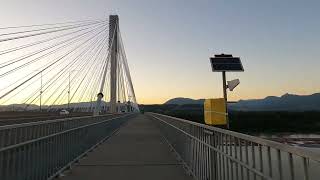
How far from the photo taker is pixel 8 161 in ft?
23.6

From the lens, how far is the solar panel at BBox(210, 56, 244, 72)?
10.9 metres

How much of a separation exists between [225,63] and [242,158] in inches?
204

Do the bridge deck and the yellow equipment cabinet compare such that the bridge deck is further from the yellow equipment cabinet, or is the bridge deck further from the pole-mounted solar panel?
the pole-mounted solar panel

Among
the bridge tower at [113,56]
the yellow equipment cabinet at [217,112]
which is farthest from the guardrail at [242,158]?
the bridge tower at [113,56]

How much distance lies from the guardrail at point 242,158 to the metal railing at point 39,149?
113 inches

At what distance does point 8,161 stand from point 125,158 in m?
6.54

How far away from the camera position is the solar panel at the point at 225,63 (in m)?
10.9

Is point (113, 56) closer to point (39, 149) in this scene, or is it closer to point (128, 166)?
point (128, 166)

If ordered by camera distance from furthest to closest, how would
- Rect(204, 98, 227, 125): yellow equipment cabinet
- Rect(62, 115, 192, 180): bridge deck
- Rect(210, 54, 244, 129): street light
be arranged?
Rect(210, 54, 244, 129): street light < Rect(204, 98, 227, 125): yellow equipment cabinet < Rect(62, 115, 192, 180): bridge deck

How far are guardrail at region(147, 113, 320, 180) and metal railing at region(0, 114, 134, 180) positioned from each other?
2882 mm

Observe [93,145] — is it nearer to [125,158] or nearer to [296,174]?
[125,158]

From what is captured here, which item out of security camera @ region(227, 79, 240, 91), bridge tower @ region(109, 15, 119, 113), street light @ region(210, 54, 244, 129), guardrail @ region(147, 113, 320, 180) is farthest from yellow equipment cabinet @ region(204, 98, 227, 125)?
bridge tower @ region(109, 15, 119, 113)

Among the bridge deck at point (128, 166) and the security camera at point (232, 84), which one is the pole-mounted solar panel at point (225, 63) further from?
the bridge deck at point (128, 166)

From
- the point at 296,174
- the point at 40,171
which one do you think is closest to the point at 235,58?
the point at 40,171
